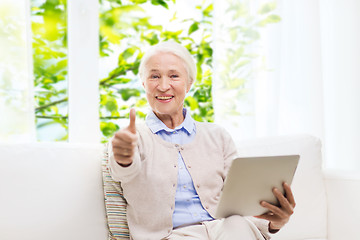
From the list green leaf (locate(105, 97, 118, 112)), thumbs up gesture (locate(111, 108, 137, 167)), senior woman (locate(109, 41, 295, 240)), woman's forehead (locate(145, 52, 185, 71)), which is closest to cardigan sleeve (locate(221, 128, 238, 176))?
senior woman (locate(109, 41, 295, 240))

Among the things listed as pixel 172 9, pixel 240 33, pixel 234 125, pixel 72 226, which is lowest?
pixel 72 226

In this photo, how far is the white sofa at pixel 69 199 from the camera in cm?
144

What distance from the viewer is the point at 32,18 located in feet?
7.27

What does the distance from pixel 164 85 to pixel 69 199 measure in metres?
0.56

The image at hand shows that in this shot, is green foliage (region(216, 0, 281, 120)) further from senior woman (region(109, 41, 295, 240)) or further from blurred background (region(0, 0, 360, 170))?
senior woman (region(109, 41, 295, 240))

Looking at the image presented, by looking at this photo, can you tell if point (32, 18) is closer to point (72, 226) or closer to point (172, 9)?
point (172, 9)

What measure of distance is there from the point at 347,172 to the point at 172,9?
150cm

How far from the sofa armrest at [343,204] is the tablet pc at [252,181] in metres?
0.57

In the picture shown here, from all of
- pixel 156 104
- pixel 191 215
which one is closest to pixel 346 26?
pixel 156 104

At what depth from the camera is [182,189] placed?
4.89ft

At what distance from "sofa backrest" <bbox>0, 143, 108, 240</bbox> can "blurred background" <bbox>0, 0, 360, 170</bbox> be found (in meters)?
0.60

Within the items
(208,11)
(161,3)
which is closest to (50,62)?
(161,3)

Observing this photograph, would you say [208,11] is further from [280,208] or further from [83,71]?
[280,208]

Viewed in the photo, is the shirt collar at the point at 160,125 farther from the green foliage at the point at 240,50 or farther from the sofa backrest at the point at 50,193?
the green foliage at the point at 240,50
